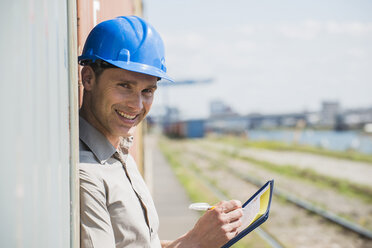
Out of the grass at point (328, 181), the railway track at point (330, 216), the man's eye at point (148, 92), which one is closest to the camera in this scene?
the man's eye at point (148, 92)

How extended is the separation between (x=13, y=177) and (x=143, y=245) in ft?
2.70

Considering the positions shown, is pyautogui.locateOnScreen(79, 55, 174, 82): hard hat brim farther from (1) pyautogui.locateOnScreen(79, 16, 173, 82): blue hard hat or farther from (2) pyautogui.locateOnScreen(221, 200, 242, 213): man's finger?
(2) pyautogui.locateOnScreen(221, 200, 242, 213): man's finger

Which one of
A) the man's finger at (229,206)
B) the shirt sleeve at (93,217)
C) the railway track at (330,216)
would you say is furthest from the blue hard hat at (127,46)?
the railway track at (330,216)

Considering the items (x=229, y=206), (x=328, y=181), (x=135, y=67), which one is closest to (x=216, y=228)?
(x=229, y=206)

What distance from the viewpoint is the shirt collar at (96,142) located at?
5.70ft

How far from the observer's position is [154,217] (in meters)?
1.81

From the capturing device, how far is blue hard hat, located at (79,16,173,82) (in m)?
1.77

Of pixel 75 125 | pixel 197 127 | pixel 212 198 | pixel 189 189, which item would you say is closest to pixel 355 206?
pixel 212 198

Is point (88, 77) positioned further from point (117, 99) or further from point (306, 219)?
point (306, 219)

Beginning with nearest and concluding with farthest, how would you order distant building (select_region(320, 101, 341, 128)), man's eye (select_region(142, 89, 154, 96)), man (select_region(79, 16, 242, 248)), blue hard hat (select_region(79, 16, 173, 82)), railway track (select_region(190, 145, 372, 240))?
1. man (select_region(79, 16, 242, 248))
2. blue hard hat (select_region(79, 16, 173, 82))
3. man's eye (select_region(142, 89, 154, 96))
4. railway track (select_region(190, 145, 372, 240))
5. distant building (select_region(320, 101, 341, 128))

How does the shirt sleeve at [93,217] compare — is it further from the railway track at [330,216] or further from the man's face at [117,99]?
the railway track at [330,216]

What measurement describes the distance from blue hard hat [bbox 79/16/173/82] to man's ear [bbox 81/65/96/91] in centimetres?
4

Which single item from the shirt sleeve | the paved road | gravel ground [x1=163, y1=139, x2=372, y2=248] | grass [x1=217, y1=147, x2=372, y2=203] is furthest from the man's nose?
grass [x1=217, y1=147, x2=372, y2=203]

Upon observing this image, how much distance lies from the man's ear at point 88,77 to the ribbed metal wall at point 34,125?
527 millimetres
